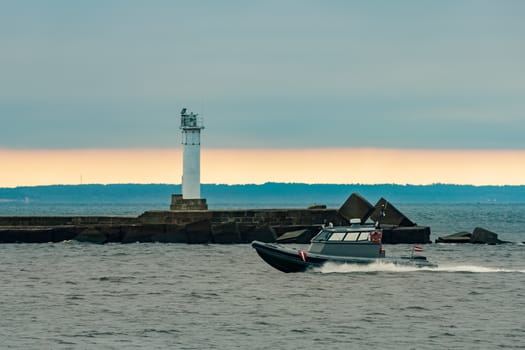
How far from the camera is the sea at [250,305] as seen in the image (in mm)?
24500

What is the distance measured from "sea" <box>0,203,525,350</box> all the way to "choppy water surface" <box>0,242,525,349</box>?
0.11ft

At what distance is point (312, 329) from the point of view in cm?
2605

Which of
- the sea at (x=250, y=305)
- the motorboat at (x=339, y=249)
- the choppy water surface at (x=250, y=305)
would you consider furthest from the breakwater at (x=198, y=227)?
the motorboat at (x=339, y=249)

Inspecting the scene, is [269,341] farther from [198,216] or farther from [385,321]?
[198,216]

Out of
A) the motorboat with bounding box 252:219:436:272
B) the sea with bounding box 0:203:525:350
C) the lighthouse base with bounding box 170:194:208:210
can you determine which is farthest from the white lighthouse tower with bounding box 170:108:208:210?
the motorboat with bounding box 252:219:436:272

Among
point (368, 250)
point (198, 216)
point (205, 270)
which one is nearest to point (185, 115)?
point (198, 216)

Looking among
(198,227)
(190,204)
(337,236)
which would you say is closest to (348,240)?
(337,236)

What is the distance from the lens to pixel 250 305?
1206 inches

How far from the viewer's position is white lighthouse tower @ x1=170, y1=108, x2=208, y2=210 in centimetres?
6031

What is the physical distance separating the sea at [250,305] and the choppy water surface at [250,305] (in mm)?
34

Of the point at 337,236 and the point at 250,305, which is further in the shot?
the point at 337,236

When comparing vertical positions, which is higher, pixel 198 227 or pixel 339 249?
pixel 198 227

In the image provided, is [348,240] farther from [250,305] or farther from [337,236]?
[250,305]

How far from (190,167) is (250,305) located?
31.1 m
